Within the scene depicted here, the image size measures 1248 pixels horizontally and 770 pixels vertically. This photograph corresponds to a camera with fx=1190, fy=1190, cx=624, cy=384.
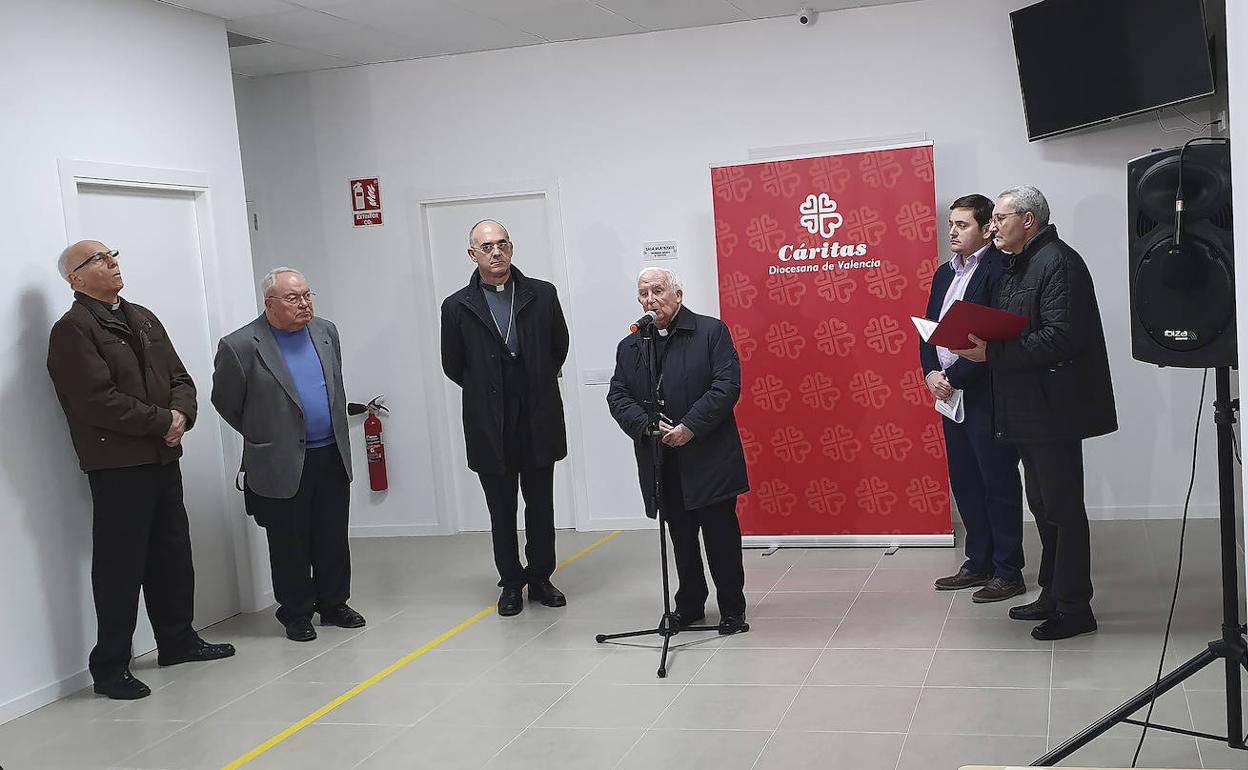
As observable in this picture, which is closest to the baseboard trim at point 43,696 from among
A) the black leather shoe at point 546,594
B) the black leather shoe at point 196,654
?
the black leather shoe at point 196,654

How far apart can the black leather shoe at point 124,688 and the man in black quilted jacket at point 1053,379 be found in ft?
11.2

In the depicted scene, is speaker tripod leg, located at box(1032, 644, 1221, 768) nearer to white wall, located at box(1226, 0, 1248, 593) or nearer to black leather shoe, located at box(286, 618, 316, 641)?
white wall, located at box(1226, 0, 1248, 593)

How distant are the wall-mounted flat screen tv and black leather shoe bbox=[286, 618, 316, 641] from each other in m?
4.37

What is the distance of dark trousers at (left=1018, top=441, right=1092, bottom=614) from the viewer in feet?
14.2

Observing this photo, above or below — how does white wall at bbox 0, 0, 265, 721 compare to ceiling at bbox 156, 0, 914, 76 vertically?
below

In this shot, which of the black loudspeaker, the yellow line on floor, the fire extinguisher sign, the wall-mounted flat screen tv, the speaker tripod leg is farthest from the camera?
the fire extinguisher sign

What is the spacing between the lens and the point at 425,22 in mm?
6395

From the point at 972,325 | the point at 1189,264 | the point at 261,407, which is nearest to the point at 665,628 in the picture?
the point at 972,325

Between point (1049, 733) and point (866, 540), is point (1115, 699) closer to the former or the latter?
point (1049, 733)

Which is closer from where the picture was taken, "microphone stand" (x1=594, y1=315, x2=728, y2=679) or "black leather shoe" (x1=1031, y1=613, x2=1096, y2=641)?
"black leather shoe" (x1=1031, y1=613, x2=1096, y2=641)

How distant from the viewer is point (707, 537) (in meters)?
4.88

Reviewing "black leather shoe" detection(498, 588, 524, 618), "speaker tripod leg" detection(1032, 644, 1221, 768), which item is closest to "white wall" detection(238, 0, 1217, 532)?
"black leather shoe" detection(498, 588, 524, 618)

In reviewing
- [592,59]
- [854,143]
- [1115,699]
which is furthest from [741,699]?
[592,59]

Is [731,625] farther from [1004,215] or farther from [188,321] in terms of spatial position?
[188,321]
